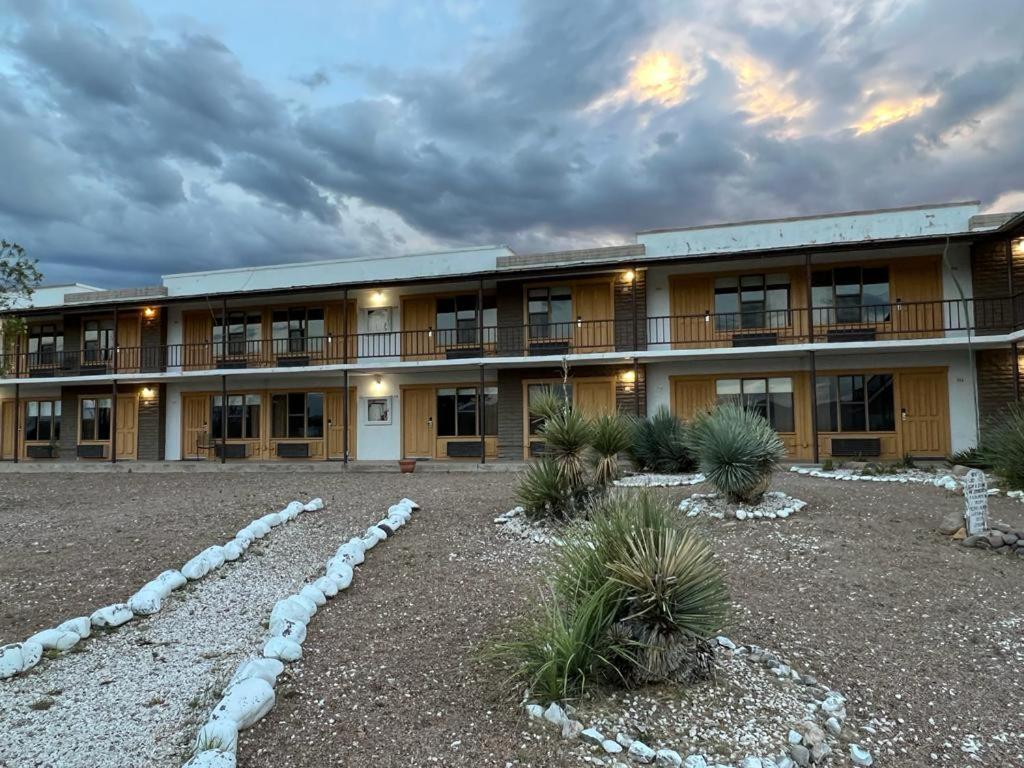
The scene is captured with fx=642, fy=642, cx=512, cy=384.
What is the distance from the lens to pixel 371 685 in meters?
4.22

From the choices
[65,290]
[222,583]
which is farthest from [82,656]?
[65,290]

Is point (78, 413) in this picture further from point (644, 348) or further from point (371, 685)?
point (371, 685)

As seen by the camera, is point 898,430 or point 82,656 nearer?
point 82,656

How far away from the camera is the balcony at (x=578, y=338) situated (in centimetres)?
1683

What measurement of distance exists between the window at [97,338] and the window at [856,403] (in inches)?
953

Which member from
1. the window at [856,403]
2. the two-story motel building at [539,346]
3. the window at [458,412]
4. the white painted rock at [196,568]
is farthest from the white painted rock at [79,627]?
the window at [856,403]

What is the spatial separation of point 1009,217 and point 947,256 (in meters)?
1.63

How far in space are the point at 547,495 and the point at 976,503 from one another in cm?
493

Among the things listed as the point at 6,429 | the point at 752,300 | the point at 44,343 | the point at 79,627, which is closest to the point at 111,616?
the point at 79,627

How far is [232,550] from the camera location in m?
7.63

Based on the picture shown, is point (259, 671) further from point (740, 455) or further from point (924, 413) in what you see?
point (924, 413)

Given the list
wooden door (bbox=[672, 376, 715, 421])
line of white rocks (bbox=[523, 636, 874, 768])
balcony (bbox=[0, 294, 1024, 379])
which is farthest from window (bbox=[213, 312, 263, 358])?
line of white rocks (bbox=[523, 636, 874, 768])

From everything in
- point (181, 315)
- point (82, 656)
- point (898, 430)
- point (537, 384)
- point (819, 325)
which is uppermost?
point (181, 315)

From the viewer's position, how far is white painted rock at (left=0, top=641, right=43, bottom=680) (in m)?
4.62
